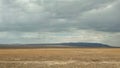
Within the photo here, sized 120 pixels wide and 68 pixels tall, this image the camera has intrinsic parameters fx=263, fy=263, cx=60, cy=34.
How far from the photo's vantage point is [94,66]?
38781mm

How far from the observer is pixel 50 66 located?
126ft

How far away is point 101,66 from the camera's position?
39.3m

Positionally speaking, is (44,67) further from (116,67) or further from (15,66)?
(116,67)

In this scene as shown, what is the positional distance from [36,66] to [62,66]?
3.90 meters

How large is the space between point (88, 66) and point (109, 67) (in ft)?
10.0

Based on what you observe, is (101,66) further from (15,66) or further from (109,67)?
(15,66)

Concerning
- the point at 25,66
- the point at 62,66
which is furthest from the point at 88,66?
the point at 25,66

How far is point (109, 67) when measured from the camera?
38.5 metres

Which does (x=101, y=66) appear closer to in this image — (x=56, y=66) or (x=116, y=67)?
(x=116, y=67)

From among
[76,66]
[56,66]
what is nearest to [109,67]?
[76,66]

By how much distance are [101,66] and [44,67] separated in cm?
854

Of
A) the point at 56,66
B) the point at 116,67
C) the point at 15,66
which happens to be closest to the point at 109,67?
the point at 116,67

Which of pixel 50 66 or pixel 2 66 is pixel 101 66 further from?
pixel 2 66

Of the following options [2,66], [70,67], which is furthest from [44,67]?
[2,66]
